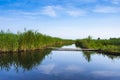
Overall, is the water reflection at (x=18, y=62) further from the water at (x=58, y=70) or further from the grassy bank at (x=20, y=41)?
the grassy bank at (x=20, y=41)

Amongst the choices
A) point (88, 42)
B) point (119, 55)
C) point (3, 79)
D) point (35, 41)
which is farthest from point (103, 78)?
point (88, 42)

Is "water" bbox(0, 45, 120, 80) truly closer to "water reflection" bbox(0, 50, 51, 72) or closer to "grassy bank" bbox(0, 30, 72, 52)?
"water reflection" bbox(0, 50, 51, 72)

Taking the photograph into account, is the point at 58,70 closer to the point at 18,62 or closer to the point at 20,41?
the point at 18,62

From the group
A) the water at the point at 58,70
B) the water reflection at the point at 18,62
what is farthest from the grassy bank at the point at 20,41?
the water at the point at 58,70

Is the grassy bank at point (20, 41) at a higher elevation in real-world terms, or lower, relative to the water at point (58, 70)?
higher

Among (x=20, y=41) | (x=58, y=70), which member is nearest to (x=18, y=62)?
(x=58, y=70)

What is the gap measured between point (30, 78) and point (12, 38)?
53.1ft

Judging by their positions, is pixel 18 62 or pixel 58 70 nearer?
pixel 58 70

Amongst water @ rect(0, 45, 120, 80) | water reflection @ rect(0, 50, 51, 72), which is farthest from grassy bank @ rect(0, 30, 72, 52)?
water @ rect(0, 45, 120, 80)

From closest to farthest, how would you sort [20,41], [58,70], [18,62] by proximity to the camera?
[58,70] < [18,62] < [20,41]

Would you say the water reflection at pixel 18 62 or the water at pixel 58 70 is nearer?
the water at pixel 58 70

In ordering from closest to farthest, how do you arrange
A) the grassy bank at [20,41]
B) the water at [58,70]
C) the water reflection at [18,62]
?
the water at [58,70] < the water reflection at [18,62] < the grassy bank at [20,41]

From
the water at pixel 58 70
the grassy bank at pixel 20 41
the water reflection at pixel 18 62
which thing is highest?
the grassy bank at pixel 20 41

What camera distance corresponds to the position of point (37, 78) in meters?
13.5
